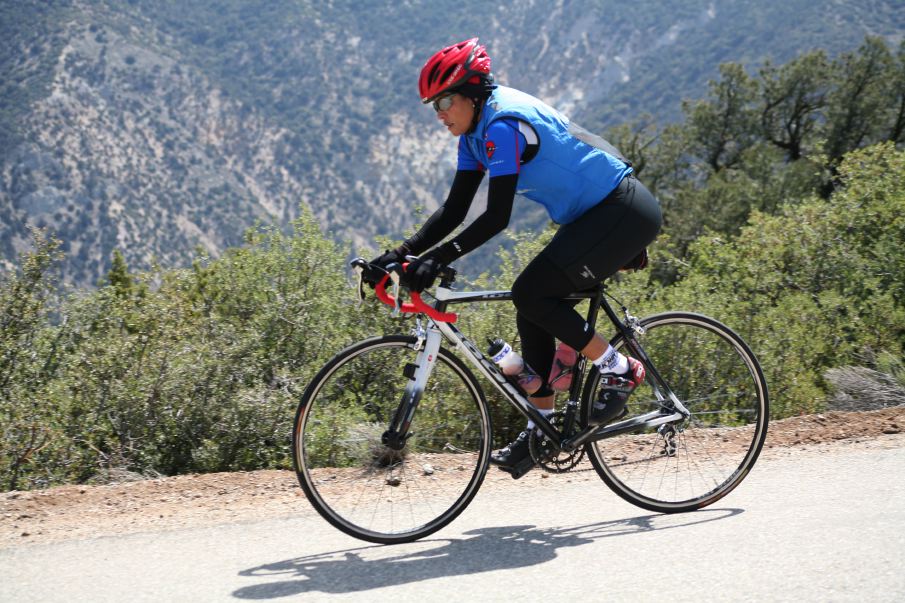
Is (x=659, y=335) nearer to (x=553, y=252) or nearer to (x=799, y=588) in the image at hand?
(x=553, y=252)

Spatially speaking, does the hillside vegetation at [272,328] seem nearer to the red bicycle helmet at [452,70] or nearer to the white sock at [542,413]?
the white sock at [542,413]

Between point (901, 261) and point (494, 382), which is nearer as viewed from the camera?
point (494, 382)

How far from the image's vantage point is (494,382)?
4.32 meters

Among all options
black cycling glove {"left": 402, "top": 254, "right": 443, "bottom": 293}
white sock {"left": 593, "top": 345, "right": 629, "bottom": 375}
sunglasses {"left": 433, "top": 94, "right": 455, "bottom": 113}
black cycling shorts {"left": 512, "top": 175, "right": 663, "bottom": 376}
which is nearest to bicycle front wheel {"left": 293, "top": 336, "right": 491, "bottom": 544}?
black cycling glove {"left": 402, "top": 254, "right": 443, "bottom": 293}

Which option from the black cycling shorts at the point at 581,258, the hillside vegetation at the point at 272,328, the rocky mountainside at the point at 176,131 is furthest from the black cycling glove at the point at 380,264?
the rocky mountainside at the point at 176,131

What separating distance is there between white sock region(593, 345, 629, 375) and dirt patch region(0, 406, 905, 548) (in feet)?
2.43

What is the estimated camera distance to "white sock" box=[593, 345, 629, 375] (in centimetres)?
427

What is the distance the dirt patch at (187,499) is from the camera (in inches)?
170

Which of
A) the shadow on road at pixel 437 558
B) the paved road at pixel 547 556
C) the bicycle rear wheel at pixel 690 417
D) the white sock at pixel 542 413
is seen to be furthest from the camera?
the bicycle rear wheel at pixel 690 417

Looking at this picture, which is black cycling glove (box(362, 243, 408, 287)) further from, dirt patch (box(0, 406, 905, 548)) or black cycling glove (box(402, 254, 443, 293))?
dirt patch (box(0, 406, 905, 548))

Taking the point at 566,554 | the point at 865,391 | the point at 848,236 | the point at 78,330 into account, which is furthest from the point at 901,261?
the point at 78,330

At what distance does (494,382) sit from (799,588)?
1.68 m

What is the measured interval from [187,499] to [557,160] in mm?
2734

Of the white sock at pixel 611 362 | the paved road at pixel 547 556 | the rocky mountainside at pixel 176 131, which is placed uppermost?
the rocky mountainside at pixel 176 131
